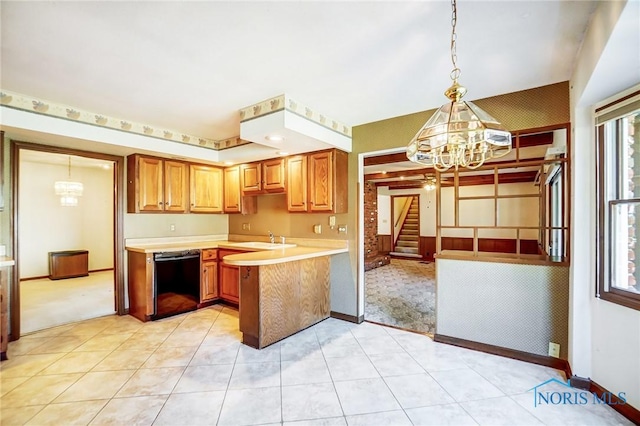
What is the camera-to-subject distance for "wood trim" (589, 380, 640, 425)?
5.94ft

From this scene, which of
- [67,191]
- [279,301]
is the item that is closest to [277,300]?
[279,301]

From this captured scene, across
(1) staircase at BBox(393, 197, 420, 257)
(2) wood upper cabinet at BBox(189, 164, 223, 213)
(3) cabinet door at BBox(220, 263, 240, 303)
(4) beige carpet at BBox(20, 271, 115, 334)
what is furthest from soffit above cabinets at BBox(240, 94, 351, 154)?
(1) staircase at BBox(393, 197, 420, 257)

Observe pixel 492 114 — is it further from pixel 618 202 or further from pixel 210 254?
pixel 210 254

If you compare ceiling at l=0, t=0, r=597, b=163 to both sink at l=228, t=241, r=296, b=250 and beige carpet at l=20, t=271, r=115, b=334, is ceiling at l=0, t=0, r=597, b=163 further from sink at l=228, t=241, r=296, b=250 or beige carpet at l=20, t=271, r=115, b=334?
beige carpet at l=20, t=271, r=115, b=334

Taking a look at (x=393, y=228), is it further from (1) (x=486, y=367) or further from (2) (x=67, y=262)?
(2) (x=67, y=262)

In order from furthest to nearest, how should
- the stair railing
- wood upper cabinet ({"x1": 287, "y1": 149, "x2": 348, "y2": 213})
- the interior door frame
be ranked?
the stair railing
wood upper cabinet ({"x1": 287, "y1": 149, "x2": 348, "y2": 213})
the interior door frame

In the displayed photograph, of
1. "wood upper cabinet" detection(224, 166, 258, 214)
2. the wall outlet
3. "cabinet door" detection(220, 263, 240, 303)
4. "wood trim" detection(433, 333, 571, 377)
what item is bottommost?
"wood trim" detection(433, 333, 571, 377)

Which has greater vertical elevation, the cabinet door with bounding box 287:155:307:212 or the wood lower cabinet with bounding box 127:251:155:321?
the cabinet door with bounding box 287:155:307:212

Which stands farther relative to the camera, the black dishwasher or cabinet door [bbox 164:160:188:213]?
cabinet door [bbox 164:160:188:213]

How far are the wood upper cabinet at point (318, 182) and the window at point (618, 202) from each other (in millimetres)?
2387

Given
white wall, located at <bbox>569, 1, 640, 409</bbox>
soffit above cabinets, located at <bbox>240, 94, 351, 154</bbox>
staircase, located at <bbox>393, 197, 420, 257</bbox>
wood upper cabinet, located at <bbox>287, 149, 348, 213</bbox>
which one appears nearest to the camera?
white wall, located at <bbox>569, 1, 640, 409</bbox>

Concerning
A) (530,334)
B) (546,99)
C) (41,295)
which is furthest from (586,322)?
(41,295)

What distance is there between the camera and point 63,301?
4465 millimetres

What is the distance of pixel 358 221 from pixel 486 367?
6.55 feet
